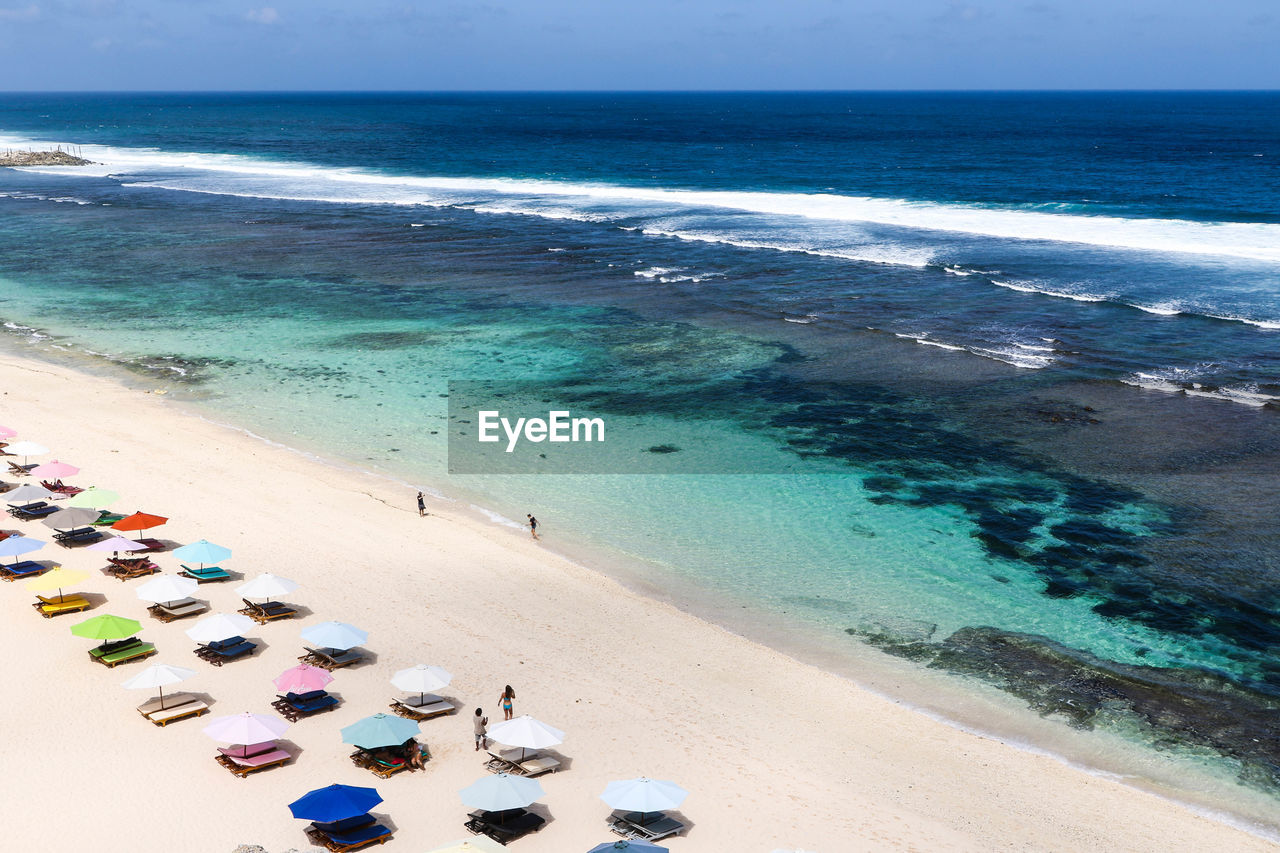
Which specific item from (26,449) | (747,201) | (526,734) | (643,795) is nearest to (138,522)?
(26,449)

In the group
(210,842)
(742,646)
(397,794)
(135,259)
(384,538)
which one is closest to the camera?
(210,842)

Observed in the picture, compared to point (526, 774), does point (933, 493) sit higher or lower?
higher

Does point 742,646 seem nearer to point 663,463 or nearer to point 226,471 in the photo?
point 663,463

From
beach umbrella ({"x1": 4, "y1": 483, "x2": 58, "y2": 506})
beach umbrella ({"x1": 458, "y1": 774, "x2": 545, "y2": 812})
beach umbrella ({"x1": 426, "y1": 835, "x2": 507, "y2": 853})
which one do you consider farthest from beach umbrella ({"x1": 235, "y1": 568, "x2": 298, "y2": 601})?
beach umbrella ({"x1": 426, "y1": 835, "x2": 507, "y2": 853})

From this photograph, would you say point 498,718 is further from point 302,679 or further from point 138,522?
point 138,522

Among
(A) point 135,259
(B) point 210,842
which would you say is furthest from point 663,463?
(A) point 135,259

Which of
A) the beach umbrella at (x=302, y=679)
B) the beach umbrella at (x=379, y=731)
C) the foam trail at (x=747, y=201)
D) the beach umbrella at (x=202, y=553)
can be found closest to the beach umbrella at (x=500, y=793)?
the beach umbrella at (x=379, y=731)

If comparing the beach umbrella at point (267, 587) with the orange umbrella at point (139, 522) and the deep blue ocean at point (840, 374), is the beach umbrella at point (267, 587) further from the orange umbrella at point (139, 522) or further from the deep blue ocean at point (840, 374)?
the deep blue ocean at point (840, 374)
